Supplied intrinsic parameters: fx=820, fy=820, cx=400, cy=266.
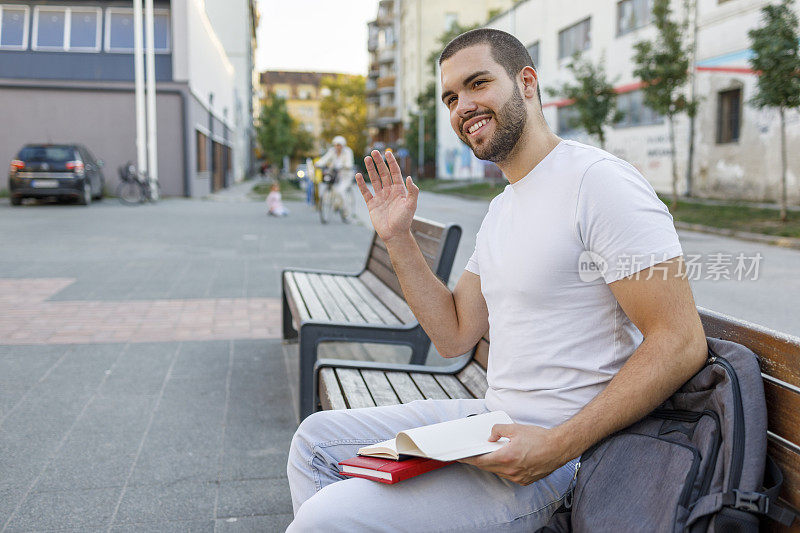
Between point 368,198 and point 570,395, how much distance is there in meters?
0.99

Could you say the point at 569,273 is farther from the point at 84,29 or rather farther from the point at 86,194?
the point at 84,29

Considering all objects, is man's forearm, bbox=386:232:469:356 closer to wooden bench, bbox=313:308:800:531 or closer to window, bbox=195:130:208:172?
wooden bench, bbox=313:308:800:531

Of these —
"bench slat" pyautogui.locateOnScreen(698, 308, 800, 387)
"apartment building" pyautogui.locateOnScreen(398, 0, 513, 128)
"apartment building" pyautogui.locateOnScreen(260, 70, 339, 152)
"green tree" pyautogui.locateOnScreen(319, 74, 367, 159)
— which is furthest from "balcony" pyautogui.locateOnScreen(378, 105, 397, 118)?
"bench slat" pyautogui.locateOnScreen(698, 308, 800, 387)

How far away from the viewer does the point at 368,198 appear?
105 inches

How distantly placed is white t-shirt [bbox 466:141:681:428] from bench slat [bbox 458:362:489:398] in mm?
928

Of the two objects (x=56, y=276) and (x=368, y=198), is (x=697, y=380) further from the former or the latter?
(x=56, y=276)

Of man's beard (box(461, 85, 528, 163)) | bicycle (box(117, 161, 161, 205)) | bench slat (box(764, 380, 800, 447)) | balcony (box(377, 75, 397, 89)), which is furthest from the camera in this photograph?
balcony (box(377, 75, 397, 89))

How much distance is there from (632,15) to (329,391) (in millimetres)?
29819

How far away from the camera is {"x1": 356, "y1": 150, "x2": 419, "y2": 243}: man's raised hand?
2.57 m

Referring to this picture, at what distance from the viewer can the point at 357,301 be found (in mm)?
5180

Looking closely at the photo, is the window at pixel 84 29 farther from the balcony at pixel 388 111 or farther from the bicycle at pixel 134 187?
the balcony at pixel 388 111

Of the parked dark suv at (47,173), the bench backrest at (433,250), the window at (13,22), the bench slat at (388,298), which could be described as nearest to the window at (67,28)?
the window at (13,22)

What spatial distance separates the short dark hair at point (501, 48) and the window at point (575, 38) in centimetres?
3250

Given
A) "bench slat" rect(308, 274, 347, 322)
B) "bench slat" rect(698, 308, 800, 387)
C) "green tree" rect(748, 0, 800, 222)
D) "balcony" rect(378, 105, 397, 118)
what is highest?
"balcony" rect(378, 105, 397, 118)
